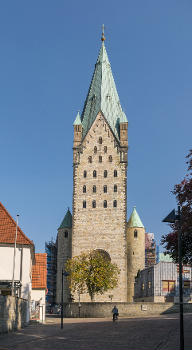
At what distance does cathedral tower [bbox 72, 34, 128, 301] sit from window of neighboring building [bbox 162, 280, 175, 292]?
863cm

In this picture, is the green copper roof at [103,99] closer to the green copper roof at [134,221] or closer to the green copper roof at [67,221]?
the green copper roof at [134,221]

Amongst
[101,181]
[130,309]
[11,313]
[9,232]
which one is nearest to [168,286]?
[130,309]

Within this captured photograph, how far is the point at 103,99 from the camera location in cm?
8831

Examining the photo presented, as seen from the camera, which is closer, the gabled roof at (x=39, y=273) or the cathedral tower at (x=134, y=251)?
the gabled roof at (x=39, y=273)

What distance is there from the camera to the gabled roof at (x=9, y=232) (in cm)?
3819

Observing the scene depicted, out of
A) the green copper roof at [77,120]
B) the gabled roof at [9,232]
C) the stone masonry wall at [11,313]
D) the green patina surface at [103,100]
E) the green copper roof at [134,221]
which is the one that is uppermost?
the green patina surface at [103,100]

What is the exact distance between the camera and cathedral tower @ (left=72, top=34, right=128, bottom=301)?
77.5 meters

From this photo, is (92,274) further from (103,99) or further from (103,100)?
(103,99)

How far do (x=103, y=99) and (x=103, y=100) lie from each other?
23cm

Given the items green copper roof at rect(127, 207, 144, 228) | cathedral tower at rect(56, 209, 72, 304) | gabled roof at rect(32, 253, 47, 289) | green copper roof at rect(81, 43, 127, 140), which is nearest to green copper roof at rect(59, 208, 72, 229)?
cathedral tower at rect(56, 209, 72, 304)

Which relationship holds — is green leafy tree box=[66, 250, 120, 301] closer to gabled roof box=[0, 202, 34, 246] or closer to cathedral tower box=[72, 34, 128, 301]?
cathedral tower box=[72, 34, 128, 301]

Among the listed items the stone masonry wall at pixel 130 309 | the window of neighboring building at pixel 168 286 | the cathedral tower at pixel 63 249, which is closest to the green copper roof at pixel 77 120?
the cathedral tower at pixel 63 249

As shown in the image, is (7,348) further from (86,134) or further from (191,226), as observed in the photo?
(86,134)

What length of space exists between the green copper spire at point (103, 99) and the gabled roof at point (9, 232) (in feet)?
153
